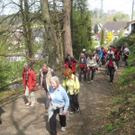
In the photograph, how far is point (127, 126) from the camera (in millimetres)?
3498

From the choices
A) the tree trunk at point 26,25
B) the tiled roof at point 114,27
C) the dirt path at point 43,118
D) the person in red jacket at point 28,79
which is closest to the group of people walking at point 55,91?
the person in red jacket at point 28,79

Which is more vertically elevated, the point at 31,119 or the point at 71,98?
the point at 71,98

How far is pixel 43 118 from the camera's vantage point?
4.95 m

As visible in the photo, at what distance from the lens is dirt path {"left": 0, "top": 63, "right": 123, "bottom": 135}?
420cm

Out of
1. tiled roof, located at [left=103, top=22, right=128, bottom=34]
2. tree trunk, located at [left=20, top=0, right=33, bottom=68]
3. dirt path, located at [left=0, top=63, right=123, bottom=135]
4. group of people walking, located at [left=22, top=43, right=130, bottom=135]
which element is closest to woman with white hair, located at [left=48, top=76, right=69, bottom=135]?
group of people walking, located at [left=22, top=43, right=130, bottom=135]

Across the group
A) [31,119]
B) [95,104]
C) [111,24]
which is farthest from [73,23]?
[111,24]

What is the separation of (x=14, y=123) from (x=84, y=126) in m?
2.18

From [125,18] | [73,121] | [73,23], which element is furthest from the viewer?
[125,18]

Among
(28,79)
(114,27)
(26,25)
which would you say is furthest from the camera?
(114,27)

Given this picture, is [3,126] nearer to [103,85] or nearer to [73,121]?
[73,121]

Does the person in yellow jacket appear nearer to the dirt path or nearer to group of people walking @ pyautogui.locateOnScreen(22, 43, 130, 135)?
group of people walking @ pyautogui.locateOnScreen(22, 43, 130, 135)

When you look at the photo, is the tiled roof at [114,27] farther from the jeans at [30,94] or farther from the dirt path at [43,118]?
the jeans at [30,94]

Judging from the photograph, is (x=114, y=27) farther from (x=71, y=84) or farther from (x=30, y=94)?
(x=71, y=84)

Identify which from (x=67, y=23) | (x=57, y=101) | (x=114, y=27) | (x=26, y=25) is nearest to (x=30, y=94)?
(x=57, y=101)
